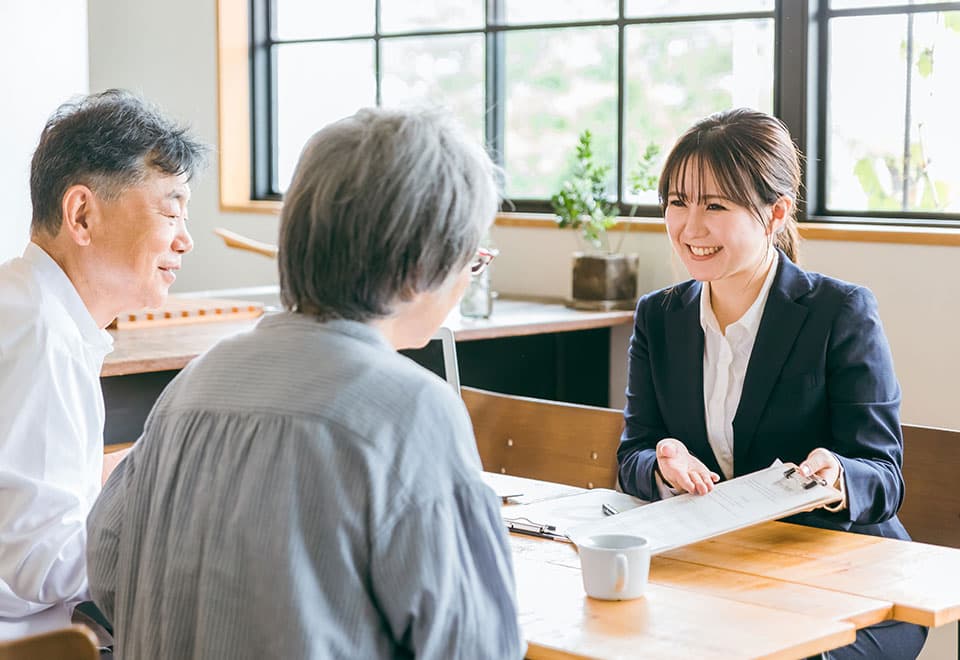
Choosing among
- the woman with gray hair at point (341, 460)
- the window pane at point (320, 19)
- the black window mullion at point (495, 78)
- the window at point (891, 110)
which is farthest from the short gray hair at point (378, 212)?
the window pane at point (320, 19)

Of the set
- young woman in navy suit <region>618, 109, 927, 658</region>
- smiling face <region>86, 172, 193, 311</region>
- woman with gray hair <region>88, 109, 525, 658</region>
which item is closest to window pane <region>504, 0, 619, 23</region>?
young woman in navy suit <region>618, 109, 927, 658</region>

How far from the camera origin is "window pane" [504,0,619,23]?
14.6 ft

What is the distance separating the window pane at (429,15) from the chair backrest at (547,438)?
7.80 feet

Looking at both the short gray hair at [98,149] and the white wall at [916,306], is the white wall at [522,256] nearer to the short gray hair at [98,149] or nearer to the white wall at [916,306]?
the white wall at [916,306]

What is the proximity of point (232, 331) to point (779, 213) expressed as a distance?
5.17 feet

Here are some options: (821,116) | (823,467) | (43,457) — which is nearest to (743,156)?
(823,467)

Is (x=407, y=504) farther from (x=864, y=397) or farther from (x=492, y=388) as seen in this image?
(x=492, y=388)

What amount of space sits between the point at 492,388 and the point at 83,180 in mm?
2099

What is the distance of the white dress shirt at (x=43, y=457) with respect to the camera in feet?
5.50

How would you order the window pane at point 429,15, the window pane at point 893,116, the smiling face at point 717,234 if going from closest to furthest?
the smiling face at point 717,234
the window pane at point 893,116
the window pane at point 429,15

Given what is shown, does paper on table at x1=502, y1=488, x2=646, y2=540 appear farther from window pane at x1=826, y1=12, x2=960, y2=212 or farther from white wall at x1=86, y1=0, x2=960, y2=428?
window pane at x1=826, y1=12, x2=960, y2=212

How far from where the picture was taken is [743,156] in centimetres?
227

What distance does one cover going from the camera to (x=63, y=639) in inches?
45.8

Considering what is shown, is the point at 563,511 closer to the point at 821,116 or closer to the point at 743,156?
the point at 743,156
